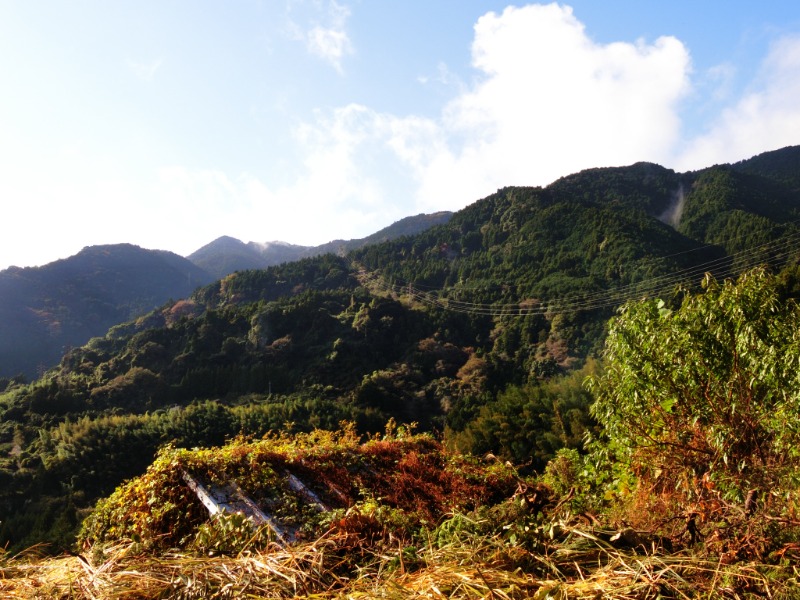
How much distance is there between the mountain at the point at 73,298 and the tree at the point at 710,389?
62.9 meters

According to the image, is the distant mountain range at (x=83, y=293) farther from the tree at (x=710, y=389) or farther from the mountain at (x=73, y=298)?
the tree at (x=710, y=389)

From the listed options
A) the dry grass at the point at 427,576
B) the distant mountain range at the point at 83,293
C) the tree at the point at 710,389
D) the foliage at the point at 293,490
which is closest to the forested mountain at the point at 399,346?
the foliage at the point at 293,490

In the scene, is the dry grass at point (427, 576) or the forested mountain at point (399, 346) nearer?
the dry grass at point (427, 576)

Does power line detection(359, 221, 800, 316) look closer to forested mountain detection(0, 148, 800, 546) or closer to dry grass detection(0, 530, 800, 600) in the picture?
forested mountain detection(0, 148, 800, 546)

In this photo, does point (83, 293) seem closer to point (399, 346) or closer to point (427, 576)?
point (399, 346)

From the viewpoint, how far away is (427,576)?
1.28 meters

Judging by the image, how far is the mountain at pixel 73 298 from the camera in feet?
191

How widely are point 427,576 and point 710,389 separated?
14.3ft

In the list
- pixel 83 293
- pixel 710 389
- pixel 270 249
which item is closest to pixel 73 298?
pixel 83 293

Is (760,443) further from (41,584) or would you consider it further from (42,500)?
(42,500)

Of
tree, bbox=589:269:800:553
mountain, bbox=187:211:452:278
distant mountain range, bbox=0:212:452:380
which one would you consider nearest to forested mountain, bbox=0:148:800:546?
tree, bbox=589:269:800:553

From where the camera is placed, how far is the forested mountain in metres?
17.9

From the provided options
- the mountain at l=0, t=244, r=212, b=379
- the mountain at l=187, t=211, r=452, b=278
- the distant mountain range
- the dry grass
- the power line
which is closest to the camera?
the dry grass

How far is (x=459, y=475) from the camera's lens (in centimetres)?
574
